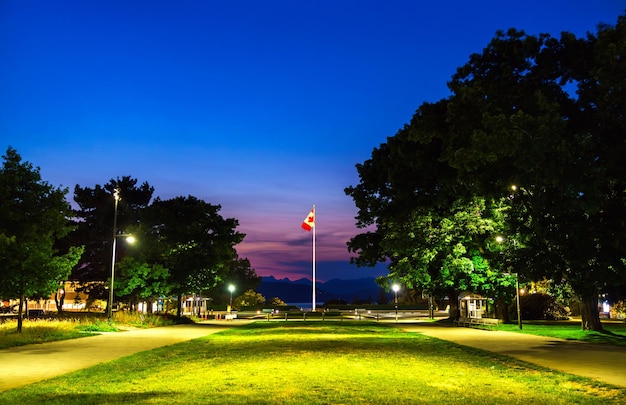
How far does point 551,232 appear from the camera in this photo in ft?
68.5

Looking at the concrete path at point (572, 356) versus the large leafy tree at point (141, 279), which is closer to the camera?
the concrete path at point (572, 356)

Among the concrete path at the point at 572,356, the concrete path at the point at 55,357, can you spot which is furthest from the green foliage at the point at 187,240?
the concrete path at the point at 572,356

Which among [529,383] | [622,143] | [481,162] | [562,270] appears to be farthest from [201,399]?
[562,270]

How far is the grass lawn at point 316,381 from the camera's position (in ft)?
33.1

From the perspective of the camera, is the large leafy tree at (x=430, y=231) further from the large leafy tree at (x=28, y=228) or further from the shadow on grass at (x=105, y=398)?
the shadow on grass at (x=105, y=398)

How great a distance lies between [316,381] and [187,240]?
3710 cm

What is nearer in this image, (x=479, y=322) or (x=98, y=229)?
(x=479, y=322)

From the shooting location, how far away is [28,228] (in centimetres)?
2634

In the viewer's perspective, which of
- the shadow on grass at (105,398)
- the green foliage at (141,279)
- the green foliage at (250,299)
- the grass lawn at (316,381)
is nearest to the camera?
the shadow on grass at (105,398)

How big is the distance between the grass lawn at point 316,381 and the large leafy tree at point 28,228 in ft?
32.8

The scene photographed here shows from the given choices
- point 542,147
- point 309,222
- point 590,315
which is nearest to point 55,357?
point 542,147

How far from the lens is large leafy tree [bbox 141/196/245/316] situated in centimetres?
4688

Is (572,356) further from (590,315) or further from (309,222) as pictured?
(309,222)

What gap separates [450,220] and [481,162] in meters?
21.5
